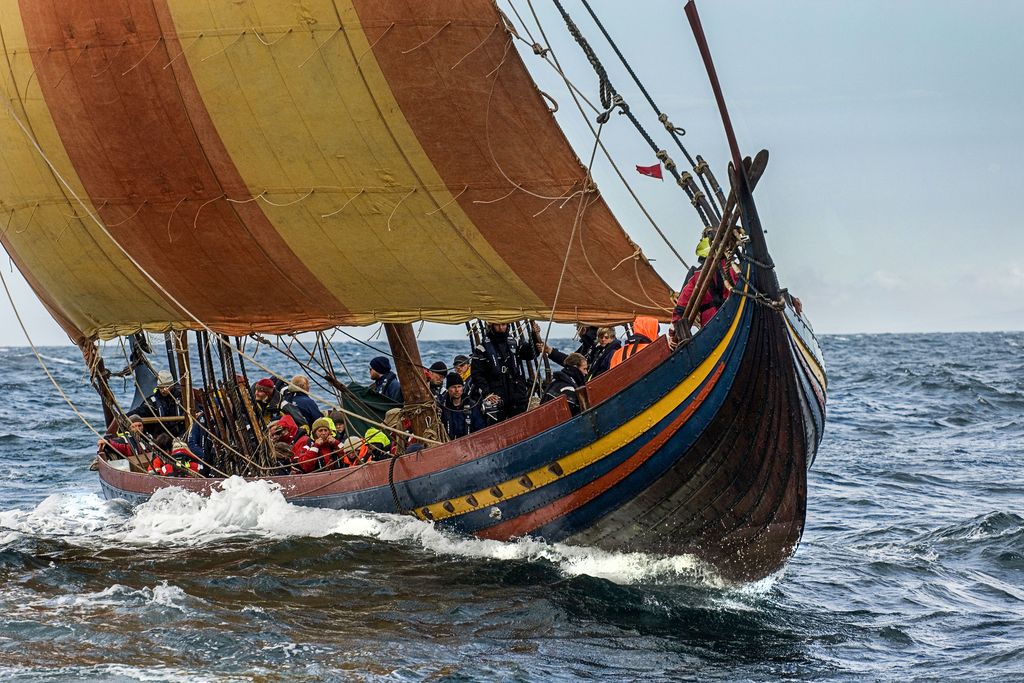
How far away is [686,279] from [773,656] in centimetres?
399

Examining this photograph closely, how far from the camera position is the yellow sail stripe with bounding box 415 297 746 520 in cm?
1106

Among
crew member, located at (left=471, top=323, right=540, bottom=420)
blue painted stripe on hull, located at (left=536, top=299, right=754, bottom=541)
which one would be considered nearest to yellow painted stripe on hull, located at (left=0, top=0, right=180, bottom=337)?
crew member, located at (left=471, top=323, right=540, bottom=420)

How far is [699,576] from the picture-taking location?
38.7 feet

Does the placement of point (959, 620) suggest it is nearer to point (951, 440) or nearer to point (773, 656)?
point (773, 656)

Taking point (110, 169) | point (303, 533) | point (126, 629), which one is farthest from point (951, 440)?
point (126, 629)

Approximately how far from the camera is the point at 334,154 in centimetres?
1361

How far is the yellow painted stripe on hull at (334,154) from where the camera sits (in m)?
13.2

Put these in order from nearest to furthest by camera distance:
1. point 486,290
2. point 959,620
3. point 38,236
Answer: point 959,620, point 486,290, point 38,236

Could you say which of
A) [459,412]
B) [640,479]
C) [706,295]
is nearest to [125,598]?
[459,412]

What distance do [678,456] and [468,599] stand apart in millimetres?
2255

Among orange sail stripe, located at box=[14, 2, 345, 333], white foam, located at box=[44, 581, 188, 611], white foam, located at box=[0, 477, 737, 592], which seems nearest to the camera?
white foam, located at box=[44, 581, 188, 611]

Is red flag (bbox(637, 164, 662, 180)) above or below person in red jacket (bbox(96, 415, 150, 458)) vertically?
above

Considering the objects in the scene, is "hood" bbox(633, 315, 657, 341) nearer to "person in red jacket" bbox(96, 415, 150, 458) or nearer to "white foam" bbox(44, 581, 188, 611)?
"white foam" bbox(44, 581, 188, 611)

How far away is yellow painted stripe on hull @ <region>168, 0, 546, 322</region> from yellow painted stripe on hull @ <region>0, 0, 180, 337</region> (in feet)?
8.05
